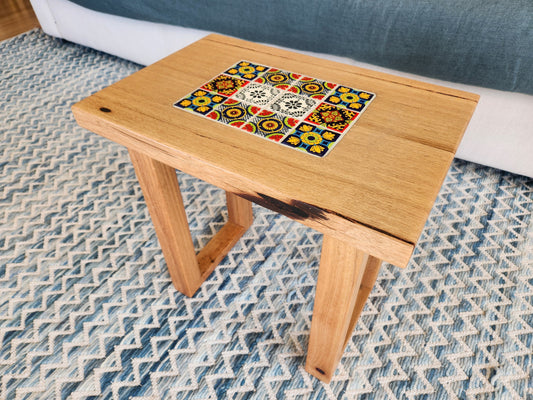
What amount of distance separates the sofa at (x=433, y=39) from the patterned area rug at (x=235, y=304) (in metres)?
0.20

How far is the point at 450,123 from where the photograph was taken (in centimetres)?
70

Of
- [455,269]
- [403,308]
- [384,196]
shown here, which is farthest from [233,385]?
[455,269]

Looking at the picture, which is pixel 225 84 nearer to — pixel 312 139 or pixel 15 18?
pixel 312 139

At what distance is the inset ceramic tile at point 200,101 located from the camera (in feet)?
2.46

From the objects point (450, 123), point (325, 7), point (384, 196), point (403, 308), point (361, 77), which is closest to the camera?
point (384, 196)

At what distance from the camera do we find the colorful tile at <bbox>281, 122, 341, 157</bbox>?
25.6 inches

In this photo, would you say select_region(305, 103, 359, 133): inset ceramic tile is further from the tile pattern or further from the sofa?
the sofa

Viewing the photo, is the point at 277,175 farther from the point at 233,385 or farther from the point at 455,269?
the point at 455,269

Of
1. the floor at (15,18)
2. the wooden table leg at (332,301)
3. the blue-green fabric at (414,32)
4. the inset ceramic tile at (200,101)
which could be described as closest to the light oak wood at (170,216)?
the inset ceramic tile at (200,101)

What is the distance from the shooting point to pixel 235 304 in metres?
1.03

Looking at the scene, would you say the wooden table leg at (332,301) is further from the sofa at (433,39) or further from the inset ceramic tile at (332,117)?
the sofa at (433,39)

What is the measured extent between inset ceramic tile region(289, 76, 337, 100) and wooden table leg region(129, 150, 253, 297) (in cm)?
32

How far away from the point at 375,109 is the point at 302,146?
0.19 metres

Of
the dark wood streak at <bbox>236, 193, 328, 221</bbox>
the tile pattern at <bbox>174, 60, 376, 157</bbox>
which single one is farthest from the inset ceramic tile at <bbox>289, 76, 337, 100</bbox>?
the dark wood streak at <bbox>236, 193, 328, 221</bbox>
